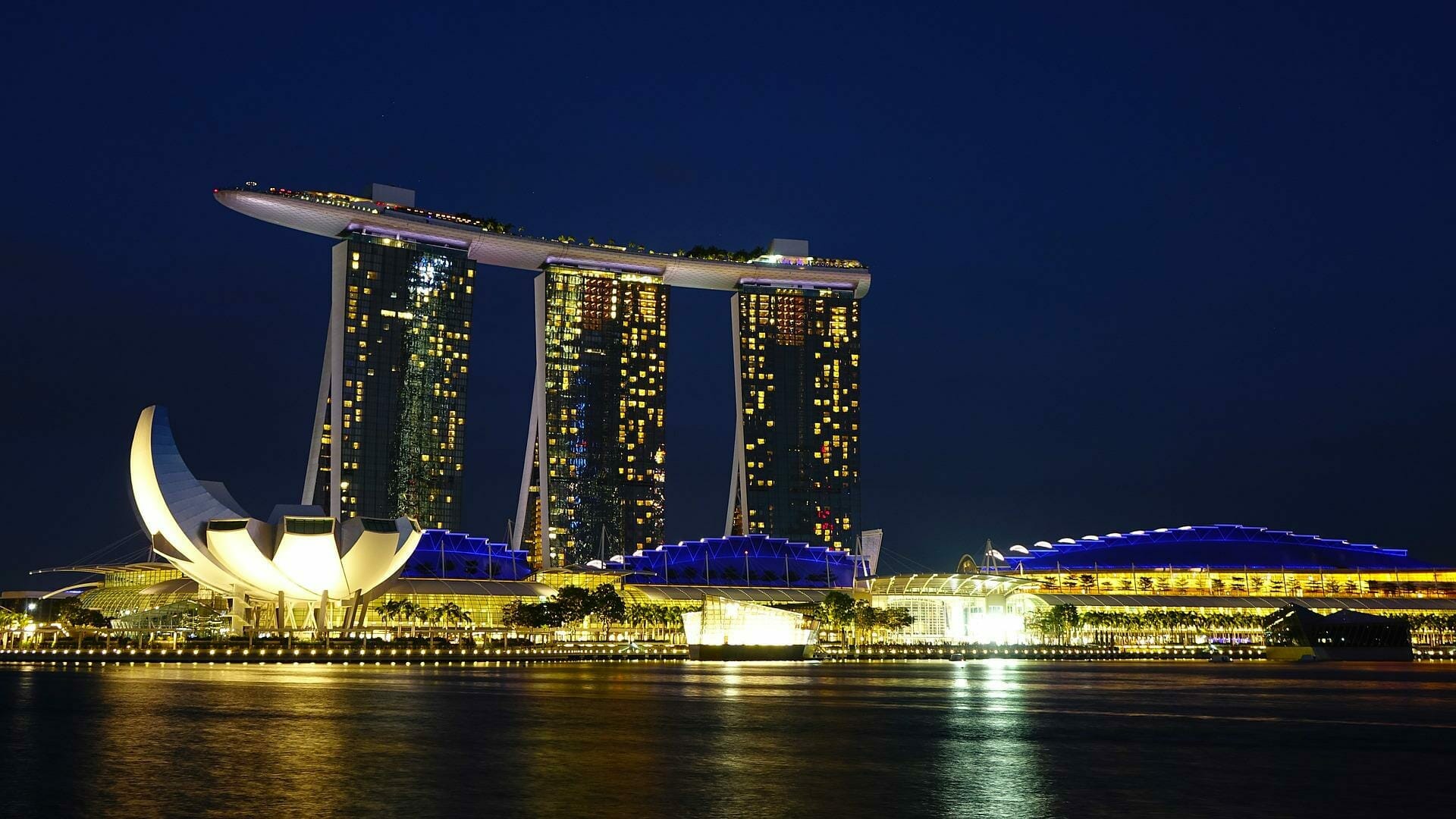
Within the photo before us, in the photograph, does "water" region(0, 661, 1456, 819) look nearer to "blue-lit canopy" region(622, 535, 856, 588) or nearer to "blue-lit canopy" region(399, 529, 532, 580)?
"blue-lit canopy" region(399, 529, 532, 580)

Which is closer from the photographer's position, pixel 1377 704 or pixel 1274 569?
pixel 1377 704

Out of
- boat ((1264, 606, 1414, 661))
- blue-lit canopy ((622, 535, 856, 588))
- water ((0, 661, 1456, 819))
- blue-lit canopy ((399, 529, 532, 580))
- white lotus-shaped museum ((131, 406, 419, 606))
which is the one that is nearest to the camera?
water ((0, 661, 1456, 819))

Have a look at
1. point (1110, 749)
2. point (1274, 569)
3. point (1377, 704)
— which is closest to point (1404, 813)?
point (1110, 749)

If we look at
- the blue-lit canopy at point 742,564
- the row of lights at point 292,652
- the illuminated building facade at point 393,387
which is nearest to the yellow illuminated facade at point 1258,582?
the blue-lit canopy at point 742,564

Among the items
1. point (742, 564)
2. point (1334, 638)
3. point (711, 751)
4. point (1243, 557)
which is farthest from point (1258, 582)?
point (711, 751)

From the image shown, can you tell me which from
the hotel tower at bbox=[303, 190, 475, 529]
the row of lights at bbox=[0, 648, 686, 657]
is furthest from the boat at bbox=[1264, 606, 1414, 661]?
the hotel tower at bbox=[303, 190, 475, 529]

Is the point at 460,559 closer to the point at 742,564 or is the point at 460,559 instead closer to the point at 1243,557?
the point at 742,564

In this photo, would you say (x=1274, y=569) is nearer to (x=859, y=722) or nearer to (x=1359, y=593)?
(x=1359, y=593)
